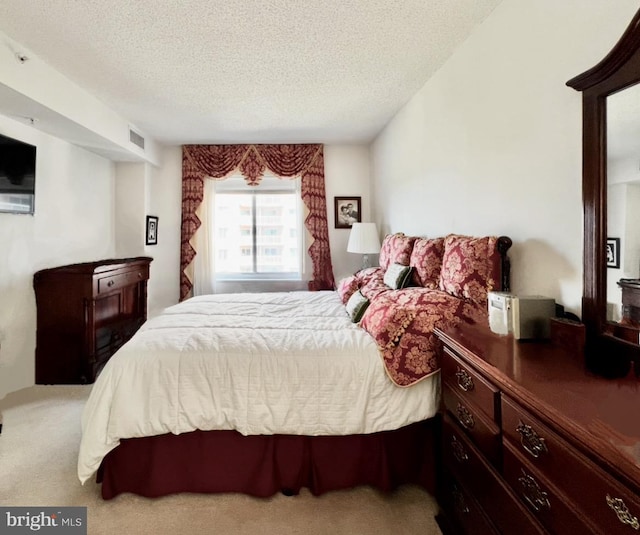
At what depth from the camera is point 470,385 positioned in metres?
1.18

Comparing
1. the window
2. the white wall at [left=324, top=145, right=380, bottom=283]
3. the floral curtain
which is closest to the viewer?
the floral curtain

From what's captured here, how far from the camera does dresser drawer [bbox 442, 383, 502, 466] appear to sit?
1040mm

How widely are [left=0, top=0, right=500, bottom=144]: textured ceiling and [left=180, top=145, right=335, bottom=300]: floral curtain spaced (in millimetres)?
966

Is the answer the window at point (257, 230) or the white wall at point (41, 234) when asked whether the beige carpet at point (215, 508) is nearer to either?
the white wall at point (41, 234)

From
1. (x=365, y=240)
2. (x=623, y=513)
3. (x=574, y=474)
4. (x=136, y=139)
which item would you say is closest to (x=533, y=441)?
(x=574, y=474)

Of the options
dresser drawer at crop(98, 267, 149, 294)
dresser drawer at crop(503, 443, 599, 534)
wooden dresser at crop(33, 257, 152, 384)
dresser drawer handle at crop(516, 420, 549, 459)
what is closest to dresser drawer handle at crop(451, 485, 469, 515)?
dresser drawer at crop(503, 443, 599, 534)

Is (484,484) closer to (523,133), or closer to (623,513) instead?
(623,513)

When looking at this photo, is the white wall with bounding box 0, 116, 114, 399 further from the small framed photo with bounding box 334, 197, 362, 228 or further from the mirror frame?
the mirror frame

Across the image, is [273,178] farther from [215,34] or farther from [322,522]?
[322,522]

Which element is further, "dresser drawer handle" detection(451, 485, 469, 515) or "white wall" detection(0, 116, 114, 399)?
"white wall" detection(0, 116, 114, 399)

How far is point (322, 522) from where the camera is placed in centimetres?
149

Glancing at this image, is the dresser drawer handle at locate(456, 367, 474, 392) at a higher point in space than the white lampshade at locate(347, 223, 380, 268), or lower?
lower

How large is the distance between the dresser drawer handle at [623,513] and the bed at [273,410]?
2.86 feet

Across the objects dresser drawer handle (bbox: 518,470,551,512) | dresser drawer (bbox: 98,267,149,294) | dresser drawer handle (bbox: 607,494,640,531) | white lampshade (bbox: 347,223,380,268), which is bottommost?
dresser drawer handle (bbox: 518,470,551,512)
